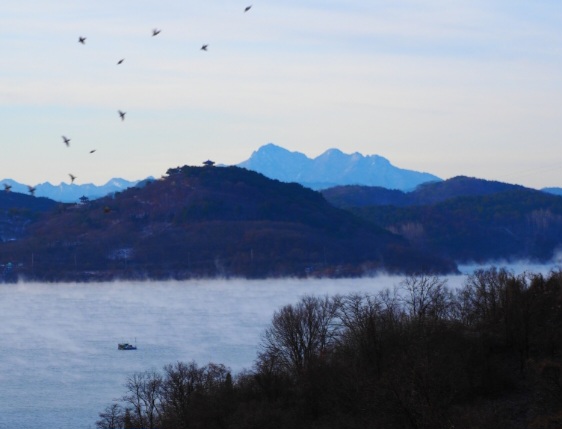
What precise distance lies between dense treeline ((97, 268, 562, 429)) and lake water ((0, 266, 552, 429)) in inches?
329

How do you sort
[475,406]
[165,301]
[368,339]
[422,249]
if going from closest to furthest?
[475,406] → [368,339] → [165,301] → [422,249]

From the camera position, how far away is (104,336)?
59219 mm

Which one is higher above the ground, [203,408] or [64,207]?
[64,207]

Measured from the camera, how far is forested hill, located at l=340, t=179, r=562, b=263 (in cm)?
13700

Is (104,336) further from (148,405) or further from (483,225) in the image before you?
(483,225)

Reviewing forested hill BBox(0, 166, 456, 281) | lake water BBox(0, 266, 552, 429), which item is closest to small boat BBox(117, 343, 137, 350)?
lake water BBox(0, 266, 552, 429)

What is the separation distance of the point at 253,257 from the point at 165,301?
31.9 metres

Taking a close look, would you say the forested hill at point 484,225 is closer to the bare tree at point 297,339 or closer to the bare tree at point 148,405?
the bare tree at point 148,405

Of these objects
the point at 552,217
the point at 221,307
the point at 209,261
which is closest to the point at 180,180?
the point at 209,261

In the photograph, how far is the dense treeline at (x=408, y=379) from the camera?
1675cm

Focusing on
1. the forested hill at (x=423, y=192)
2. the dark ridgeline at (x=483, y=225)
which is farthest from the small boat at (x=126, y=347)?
the forested hill at (x=423, y=192)

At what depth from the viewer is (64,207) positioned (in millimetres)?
137500

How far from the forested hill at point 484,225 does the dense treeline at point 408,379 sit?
352 feet

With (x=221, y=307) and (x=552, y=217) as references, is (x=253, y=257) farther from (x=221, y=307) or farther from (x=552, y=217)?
(x=552, y=217)
